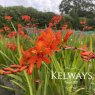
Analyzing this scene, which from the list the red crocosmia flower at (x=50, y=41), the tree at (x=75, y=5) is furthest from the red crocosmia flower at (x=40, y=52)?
the tree at (x=75, y=5)

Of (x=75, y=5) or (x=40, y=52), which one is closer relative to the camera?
(x=40, y=52)

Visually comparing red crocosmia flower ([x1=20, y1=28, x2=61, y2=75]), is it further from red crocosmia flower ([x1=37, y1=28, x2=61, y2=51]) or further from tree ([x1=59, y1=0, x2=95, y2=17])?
tree ([x1=59, y1=0, x2=95, y2=17])

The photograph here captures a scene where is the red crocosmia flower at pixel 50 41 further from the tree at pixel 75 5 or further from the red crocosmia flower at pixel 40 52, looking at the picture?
the tree at pixel 75 5

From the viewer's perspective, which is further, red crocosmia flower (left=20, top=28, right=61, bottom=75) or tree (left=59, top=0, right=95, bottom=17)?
tree (left=59, top=0, right=95, bottom=17)

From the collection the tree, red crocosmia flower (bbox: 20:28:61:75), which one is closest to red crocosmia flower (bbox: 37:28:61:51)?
red crocosmia flower (bbox: 20:28:61:75)

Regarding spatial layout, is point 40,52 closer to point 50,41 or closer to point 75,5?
point 50,41

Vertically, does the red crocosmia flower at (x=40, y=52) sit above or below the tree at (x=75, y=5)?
above

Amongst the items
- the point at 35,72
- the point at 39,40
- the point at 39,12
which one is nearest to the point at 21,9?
the point at 39,12

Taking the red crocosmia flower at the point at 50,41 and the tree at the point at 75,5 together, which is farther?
the tree at the point at 75,5

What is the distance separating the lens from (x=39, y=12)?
1959cm

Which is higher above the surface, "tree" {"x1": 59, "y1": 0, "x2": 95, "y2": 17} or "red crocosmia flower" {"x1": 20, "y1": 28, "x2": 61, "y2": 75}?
"red crocosmia flower" {"x1": 20, "y1": 28, "x2": 61, "y2": 75}

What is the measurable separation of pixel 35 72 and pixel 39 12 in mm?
17463

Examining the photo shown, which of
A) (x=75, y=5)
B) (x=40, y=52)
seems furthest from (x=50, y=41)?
(x=75, y=5)

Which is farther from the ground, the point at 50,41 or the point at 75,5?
the point at 50,41
